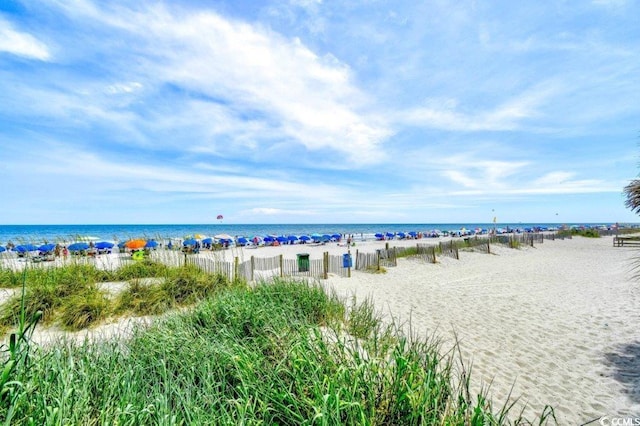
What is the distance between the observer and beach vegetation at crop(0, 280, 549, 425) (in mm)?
2404

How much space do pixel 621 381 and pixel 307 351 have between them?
17.7ft

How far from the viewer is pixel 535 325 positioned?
7.65 meters

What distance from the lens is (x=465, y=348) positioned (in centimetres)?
605

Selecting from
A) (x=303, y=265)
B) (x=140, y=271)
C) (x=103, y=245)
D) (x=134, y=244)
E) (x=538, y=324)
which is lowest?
(x=538, y=324)

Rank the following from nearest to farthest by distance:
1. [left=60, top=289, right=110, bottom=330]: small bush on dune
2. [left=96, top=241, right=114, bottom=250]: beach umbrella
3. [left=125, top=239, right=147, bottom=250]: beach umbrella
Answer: [left=60, top=289, right=110, bottom=330]: small bush on dune, [left=125, top=239, right=147, bottom=250]: beach umbrella, [left=96, top=241, right=114, bottom=250]: beach umbrella

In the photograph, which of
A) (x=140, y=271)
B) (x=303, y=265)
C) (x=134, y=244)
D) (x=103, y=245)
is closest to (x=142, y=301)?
(x=140, y=271)

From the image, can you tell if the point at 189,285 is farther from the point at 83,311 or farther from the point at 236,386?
the point at 236,386

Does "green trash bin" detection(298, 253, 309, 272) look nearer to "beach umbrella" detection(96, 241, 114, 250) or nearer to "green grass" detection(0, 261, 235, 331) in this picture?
"green grass" detection(0, 261, 235, 331)

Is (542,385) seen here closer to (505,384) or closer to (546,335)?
(505,384)

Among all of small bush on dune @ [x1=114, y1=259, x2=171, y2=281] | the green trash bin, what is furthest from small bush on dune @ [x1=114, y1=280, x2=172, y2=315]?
the green trash bin

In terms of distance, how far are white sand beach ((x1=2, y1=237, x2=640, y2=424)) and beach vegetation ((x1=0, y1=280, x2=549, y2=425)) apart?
1.28 m

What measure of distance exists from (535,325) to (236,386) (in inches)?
308

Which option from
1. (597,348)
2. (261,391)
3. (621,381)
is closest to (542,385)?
→ (621,381)

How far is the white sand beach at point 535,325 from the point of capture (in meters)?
4.60
